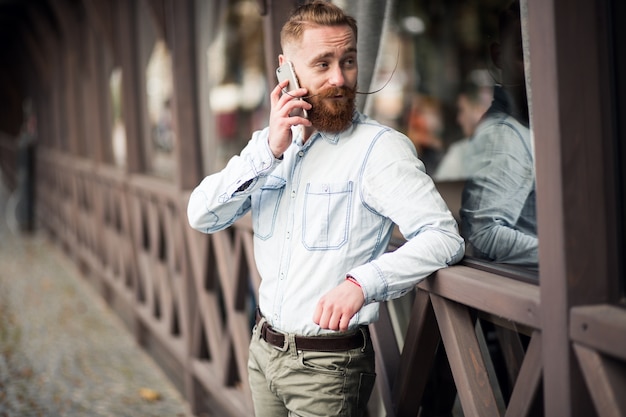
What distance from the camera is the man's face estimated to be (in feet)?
6.70

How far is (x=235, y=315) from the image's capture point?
3.89 m

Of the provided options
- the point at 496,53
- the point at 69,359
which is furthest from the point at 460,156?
the point at 69,359

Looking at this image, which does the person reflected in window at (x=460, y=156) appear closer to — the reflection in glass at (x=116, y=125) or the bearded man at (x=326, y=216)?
the bearded man at (x=326, y=216)

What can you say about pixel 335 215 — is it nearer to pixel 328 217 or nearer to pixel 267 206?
pixel 328 217

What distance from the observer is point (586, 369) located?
1.61 metres

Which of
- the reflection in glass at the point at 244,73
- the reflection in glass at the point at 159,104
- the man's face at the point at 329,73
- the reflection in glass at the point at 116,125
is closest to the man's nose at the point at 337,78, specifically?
the man's face at the point at 329,73

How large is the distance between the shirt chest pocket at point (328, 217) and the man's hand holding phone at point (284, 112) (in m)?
0.16

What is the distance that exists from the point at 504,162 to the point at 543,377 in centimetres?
80

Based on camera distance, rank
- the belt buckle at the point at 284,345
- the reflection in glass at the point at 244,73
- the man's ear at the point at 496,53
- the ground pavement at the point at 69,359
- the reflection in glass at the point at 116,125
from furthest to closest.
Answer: the reflection in glass at the point at 244,73 → the reflection in glass at the point at 116,125 → the ground pavement at the point at 69,359 → the man's ear at the point at 496,53 → the belt buckle at the point at 284,345

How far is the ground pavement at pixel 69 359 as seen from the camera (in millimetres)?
4914

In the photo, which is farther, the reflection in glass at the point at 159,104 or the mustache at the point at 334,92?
the reflection in glass at the point at 159,104

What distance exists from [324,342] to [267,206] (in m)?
0.43

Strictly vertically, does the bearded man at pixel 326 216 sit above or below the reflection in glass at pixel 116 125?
below

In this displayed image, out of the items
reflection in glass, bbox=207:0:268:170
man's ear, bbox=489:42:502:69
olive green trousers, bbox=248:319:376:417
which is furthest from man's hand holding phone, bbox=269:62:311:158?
reflection in glass, bbox=207:0:268:170
